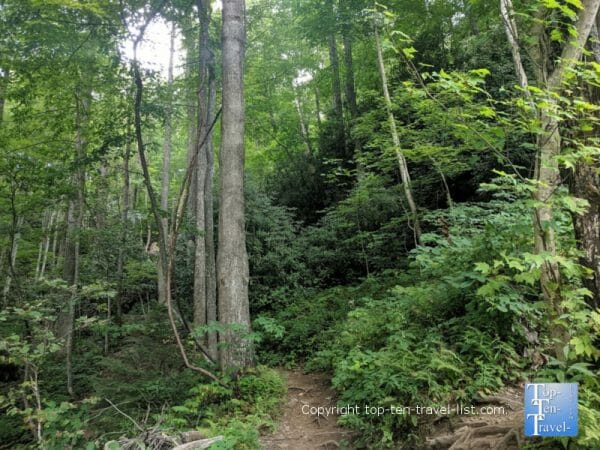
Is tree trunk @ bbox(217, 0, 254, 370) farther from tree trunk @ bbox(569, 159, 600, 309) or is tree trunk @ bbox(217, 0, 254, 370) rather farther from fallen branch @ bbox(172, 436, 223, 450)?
tree trunk @ bbox(569, 159, 600, 309)

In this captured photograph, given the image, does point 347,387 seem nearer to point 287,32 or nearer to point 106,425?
point 106,425

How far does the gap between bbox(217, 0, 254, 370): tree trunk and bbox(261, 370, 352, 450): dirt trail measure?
0.96 m

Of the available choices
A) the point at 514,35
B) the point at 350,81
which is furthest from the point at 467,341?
the point at 350,81

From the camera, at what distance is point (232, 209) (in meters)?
5.55

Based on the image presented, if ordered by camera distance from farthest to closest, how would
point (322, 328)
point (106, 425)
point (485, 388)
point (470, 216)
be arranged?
point (322, 328) → point (470, 216) → point (106, 425) → point (485, 388)

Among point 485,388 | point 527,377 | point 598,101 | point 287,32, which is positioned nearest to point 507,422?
point 485,388

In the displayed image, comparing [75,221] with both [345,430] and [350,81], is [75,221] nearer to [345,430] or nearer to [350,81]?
[345,430]

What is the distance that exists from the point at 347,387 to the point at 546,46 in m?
4.59

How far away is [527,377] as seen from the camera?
3.77 metres

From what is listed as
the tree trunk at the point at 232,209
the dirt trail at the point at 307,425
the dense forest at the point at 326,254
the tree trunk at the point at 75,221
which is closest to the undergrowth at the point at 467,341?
the dense forest at the point at 326,254

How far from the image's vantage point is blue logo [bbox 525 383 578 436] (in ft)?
8.89

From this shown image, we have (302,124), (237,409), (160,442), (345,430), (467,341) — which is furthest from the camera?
(302,124)

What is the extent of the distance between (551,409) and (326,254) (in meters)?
7.52

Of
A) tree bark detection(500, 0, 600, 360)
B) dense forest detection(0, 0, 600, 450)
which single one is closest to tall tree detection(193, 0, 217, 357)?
dense forest detection(0, 0, 600, 450)
